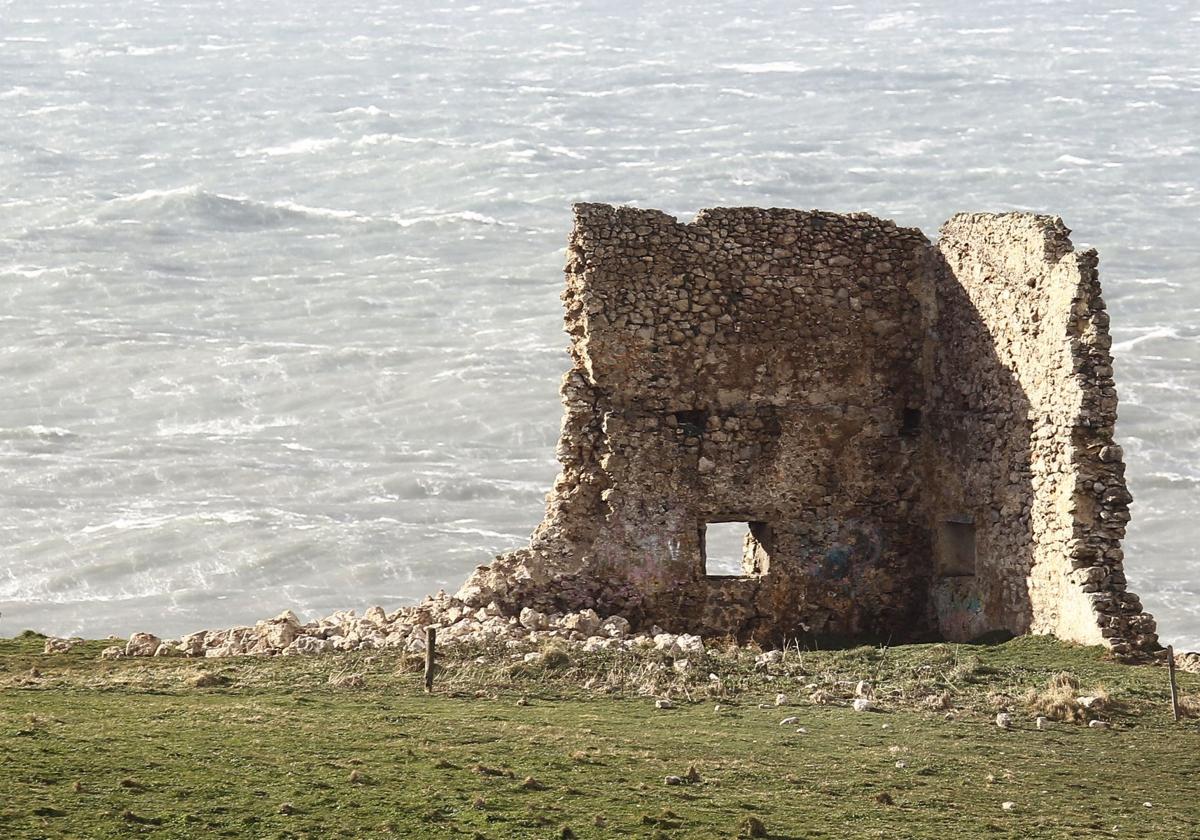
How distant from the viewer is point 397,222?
9381 centimetres

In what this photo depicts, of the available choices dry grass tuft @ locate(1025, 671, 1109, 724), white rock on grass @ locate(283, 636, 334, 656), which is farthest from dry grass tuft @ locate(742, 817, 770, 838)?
white rock on grass @ locate(283, 636, 334, 656)

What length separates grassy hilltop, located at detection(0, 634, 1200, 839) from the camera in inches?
598

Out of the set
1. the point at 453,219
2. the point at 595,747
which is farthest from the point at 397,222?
the point at 595,747

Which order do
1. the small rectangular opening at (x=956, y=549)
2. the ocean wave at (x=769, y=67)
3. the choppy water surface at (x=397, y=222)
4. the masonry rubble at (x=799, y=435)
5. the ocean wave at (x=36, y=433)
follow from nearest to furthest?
the masonry rubble at (x=799, y=435), the small rectangular opening at (x=956, y=549), the choppy water surface at (x=397, y=222), the ocean wave at (x=36, y=433), the ocean wave at (x=769, y=67)

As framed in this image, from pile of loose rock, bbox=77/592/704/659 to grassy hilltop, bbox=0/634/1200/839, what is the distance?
1.49ft

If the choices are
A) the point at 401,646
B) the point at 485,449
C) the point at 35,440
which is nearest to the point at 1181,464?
the point at 485,449

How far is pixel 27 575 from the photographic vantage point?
176 ft

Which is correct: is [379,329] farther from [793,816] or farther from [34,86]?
[793,816]

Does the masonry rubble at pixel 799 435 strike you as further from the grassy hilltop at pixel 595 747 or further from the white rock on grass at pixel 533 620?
the grassy hilltop at pixel 595 747

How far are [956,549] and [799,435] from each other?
225 centimetres

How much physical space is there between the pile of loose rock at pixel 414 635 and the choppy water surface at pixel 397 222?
85.9 feet

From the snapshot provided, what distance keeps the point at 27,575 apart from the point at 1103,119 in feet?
222

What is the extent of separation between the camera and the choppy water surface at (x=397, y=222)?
56.3 m

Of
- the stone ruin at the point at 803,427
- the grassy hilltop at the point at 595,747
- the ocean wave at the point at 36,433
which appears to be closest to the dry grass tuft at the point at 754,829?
the grassy hilltop at the point at 595,747
